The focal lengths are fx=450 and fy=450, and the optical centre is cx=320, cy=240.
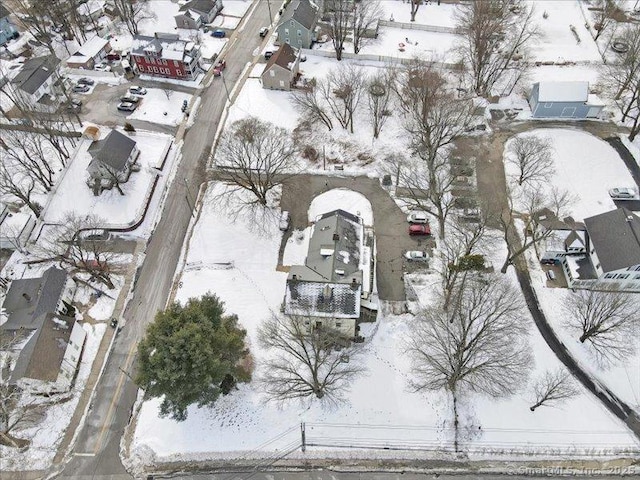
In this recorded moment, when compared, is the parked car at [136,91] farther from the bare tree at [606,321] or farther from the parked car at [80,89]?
the bare tree at [606,321]

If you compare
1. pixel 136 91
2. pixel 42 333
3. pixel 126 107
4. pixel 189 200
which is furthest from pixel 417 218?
pixel 136 91

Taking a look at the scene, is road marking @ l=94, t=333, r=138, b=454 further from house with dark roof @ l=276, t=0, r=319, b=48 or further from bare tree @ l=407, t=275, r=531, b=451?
house with dark roof @ l=276, t=0, r=319, b=48

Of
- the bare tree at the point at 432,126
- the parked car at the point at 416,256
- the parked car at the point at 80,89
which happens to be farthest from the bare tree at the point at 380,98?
the parked car at the point at 80,89

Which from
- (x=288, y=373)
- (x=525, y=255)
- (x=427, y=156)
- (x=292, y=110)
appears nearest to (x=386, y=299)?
(x=288, y=373)

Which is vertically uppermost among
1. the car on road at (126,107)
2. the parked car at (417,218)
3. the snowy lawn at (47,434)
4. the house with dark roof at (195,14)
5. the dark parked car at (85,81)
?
the house with dark roof at (195,14)

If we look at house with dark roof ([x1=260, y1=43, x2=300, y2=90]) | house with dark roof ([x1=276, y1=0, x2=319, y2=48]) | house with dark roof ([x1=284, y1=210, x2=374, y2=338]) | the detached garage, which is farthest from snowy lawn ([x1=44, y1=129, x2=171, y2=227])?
the detached garage

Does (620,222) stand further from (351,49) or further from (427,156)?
(351,49)
